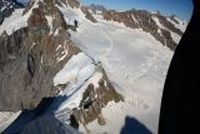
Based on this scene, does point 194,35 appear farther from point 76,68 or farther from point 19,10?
point 19,10

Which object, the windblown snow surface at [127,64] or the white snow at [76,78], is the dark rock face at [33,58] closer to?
the white snow at [76,78]

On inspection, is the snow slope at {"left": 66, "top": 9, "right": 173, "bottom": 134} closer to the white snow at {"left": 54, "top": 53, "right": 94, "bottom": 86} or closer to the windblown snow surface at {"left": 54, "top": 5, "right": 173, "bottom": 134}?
the windblown snow surface at {"left": 54, "top": 5, "right": 173, "bottom": 134}

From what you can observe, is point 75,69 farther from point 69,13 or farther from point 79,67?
point 69,13

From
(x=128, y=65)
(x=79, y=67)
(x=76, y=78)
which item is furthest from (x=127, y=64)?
(x=76, y=78)

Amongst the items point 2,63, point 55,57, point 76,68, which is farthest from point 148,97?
point 2,63

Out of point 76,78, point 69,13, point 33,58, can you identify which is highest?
point 76,78

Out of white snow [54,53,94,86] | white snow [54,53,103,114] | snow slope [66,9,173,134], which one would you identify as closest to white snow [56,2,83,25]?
snow slope [66,9,173,134]

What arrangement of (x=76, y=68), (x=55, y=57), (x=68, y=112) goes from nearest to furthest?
(x=68, y=112) < (x=76, y=68) < (x=55, y=57)
